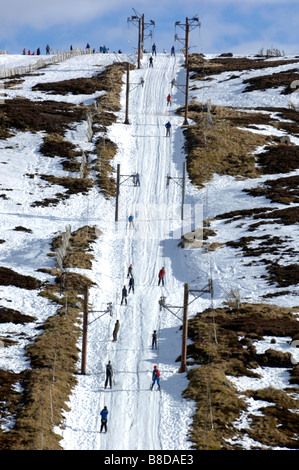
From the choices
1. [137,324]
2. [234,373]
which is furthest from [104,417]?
[137,324]

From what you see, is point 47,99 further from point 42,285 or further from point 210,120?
point 42,285

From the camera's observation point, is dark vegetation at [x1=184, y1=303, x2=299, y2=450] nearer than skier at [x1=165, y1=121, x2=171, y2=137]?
Yes

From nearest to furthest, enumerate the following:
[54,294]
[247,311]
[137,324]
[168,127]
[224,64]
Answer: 1. [137,324]
2. [247,311]
3. [54,294]
4. [168,127]
5. [224,64]

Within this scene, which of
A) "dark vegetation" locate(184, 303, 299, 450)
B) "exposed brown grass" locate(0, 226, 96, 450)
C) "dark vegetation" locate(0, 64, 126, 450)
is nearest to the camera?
"exposed brown grass" locate(0, 226, 96, 450)

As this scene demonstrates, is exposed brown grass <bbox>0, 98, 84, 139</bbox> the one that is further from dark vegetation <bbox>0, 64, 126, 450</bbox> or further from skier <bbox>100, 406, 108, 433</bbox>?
skier <bbox>100, 406, 108, 433</bbox>

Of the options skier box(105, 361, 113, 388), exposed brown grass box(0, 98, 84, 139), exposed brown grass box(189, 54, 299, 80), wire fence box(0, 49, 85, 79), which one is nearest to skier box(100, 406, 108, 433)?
skier box(105, 361, 113, 388)

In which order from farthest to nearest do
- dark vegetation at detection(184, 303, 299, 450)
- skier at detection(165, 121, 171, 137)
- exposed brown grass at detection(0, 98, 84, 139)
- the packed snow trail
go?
exposed brown grass at detection(0, 98, 84, 139), skier at detection(165, 121, 171, 137), the packed snow trail, dark vegetation at detection(184, 303, 299, 450)

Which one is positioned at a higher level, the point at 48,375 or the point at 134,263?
the point at 134,263

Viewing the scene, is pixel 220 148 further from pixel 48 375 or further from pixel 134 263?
pixel 48 375
